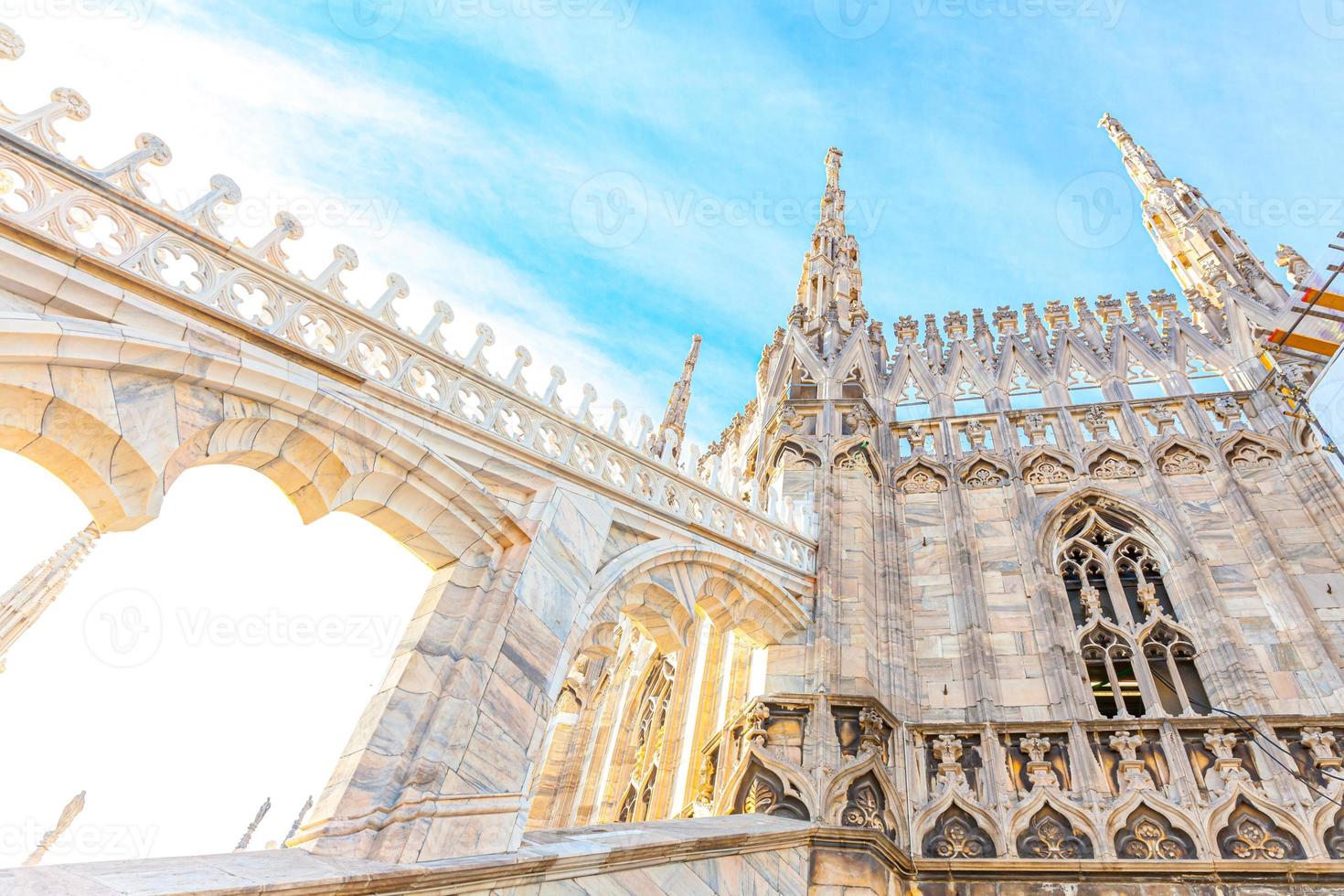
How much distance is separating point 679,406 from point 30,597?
55.5 feet

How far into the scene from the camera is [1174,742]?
7.47 m

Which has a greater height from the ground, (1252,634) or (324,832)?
(1252,634)

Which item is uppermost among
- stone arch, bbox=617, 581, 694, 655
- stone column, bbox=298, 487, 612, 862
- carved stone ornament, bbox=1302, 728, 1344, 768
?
stone arch, bbox=617, 581, 694, 655

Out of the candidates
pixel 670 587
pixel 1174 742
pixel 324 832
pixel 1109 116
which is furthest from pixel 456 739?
pixel 1109 116

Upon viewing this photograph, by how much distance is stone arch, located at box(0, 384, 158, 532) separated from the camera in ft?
16.0

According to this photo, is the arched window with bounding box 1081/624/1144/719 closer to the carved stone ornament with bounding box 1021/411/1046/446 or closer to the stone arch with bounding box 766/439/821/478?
the carved stone ornament with bounding box 1021/411/1046/446

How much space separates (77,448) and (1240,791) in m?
9.08

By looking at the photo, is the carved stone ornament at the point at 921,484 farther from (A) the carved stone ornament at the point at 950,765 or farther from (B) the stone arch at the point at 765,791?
(B) the stone arch at the point at 765,791

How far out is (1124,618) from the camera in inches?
364

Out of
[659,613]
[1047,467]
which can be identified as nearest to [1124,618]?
[1047,467]

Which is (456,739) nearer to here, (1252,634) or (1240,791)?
(1240,791)

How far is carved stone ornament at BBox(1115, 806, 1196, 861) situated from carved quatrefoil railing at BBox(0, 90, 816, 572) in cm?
382

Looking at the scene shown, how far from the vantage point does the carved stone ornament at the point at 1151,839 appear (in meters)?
6.76

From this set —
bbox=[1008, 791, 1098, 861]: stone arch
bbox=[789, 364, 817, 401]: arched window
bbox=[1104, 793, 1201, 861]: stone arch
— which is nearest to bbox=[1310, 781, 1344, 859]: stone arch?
bbox=[1104, 793, 1201, 861]: stone arch
